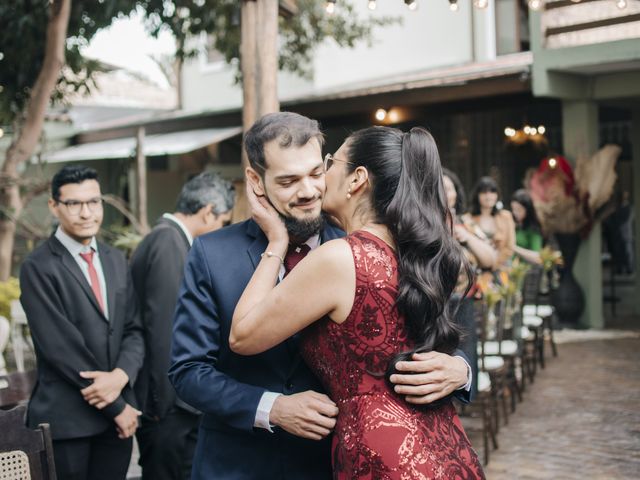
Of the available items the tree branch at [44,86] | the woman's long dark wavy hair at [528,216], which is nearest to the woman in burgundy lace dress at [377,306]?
the tree branch at [44,86]

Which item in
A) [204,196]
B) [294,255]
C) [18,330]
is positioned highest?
[204,196]

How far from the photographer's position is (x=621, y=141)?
1675 cm

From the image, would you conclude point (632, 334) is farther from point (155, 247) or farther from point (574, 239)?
point (155, 247)

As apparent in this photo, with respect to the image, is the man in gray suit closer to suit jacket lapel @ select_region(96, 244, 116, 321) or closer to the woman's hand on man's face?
suit jacket lapel @ select_region(96, 244, 116, 321)

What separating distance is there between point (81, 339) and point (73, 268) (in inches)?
13.5

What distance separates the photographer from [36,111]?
8.80m

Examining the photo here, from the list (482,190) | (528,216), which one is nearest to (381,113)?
(528,216)

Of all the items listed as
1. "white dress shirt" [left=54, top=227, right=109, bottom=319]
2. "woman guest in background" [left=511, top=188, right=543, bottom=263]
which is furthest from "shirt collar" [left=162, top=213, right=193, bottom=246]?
"woman guest in background" [left=511, top=188, right=543, bottom=263]

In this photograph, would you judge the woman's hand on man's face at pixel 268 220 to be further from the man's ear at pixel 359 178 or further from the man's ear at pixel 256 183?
the man's ear at pixel 359 178

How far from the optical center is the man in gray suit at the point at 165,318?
14.7ft

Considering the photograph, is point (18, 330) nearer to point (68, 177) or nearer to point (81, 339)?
point (68, 177)

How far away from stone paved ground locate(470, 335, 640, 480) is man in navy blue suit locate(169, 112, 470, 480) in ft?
13.3

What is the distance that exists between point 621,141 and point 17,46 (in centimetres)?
1165

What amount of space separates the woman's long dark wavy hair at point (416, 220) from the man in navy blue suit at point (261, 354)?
0.20 meters
